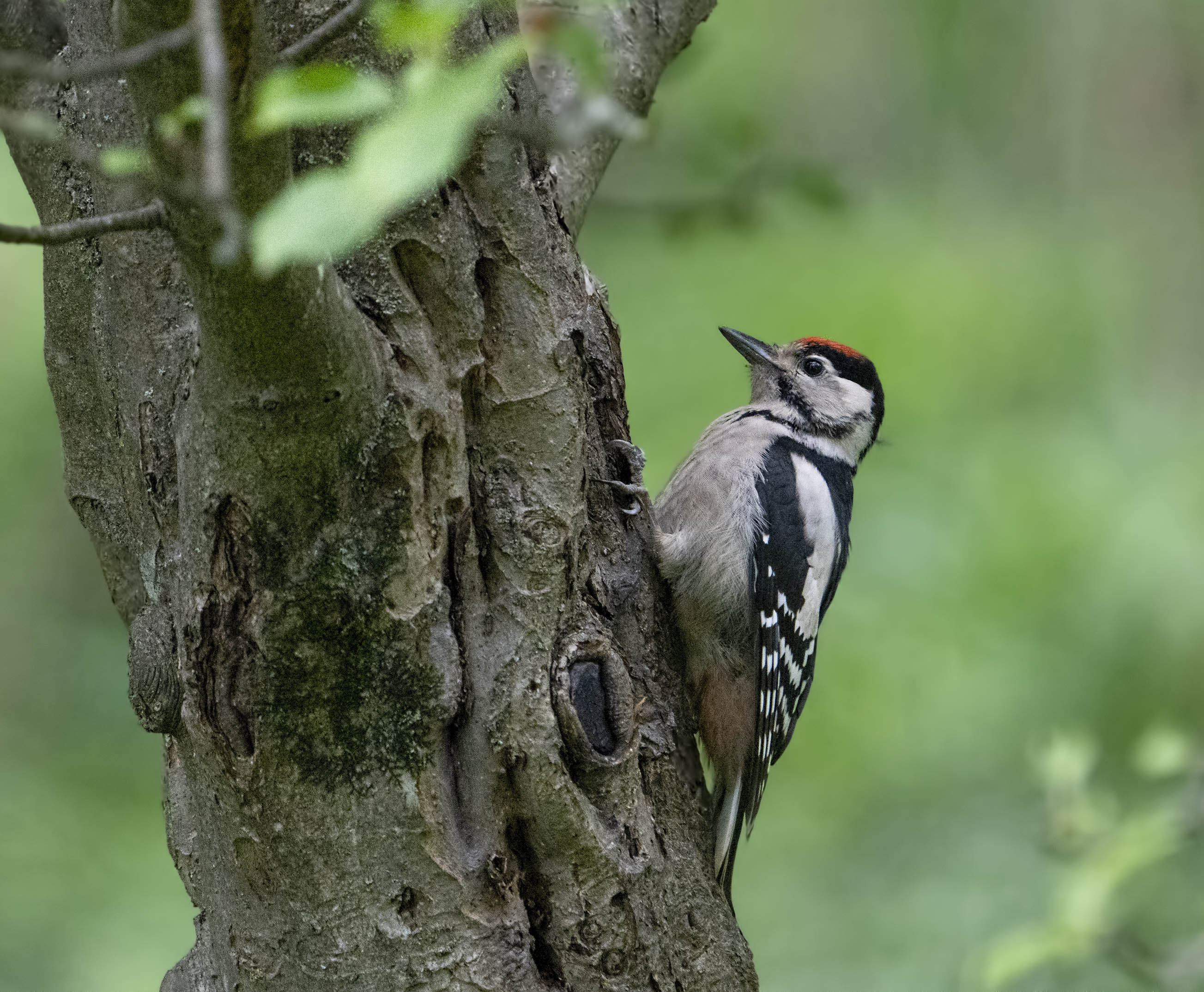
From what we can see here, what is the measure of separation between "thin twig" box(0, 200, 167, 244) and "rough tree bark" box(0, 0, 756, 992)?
26cm

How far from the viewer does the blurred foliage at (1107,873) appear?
111 inches

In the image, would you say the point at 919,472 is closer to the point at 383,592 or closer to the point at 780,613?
the point at 780,613

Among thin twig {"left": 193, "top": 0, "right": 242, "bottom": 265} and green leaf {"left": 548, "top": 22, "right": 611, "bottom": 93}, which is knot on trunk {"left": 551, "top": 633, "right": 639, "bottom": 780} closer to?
green leaf {"left": 548, "top": 22, "right": 611, "bottom": 93}

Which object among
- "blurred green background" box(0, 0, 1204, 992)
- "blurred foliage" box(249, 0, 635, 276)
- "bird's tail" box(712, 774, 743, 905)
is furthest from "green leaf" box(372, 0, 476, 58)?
"blurred green background" box(0, 0, 1204, 992)

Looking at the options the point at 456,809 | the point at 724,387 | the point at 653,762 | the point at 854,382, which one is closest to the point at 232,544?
the point at 456,809

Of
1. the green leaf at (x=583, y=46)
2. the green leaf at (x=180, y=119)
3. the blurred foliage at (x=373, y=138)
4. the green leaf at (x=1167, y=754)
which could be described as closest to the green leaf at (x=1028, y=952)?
the green leaf at (x=1167, y=754)

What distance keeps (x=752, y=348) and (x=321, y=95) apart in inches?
127

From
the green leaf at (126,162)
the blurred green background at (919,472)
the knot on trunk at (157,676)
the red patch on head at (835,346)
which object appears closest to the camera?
the green leaf at (126,162)

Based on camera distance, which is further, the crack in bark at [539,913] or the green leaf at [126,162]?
the crack in bark at [539,913]

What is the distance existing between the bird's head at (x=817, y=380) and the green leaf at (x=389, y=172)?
317 cm

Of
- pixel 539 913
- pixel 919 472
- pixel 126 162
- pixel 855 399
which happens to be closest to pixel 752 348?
pixel 855 399

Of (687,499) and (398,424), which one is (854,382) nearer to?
(687,499)

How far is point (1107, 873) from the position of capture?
2834 millimetres

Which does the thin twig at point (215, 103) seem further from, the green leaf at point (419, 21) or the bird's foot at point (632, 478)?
the bird's foot at point (632, 478)
